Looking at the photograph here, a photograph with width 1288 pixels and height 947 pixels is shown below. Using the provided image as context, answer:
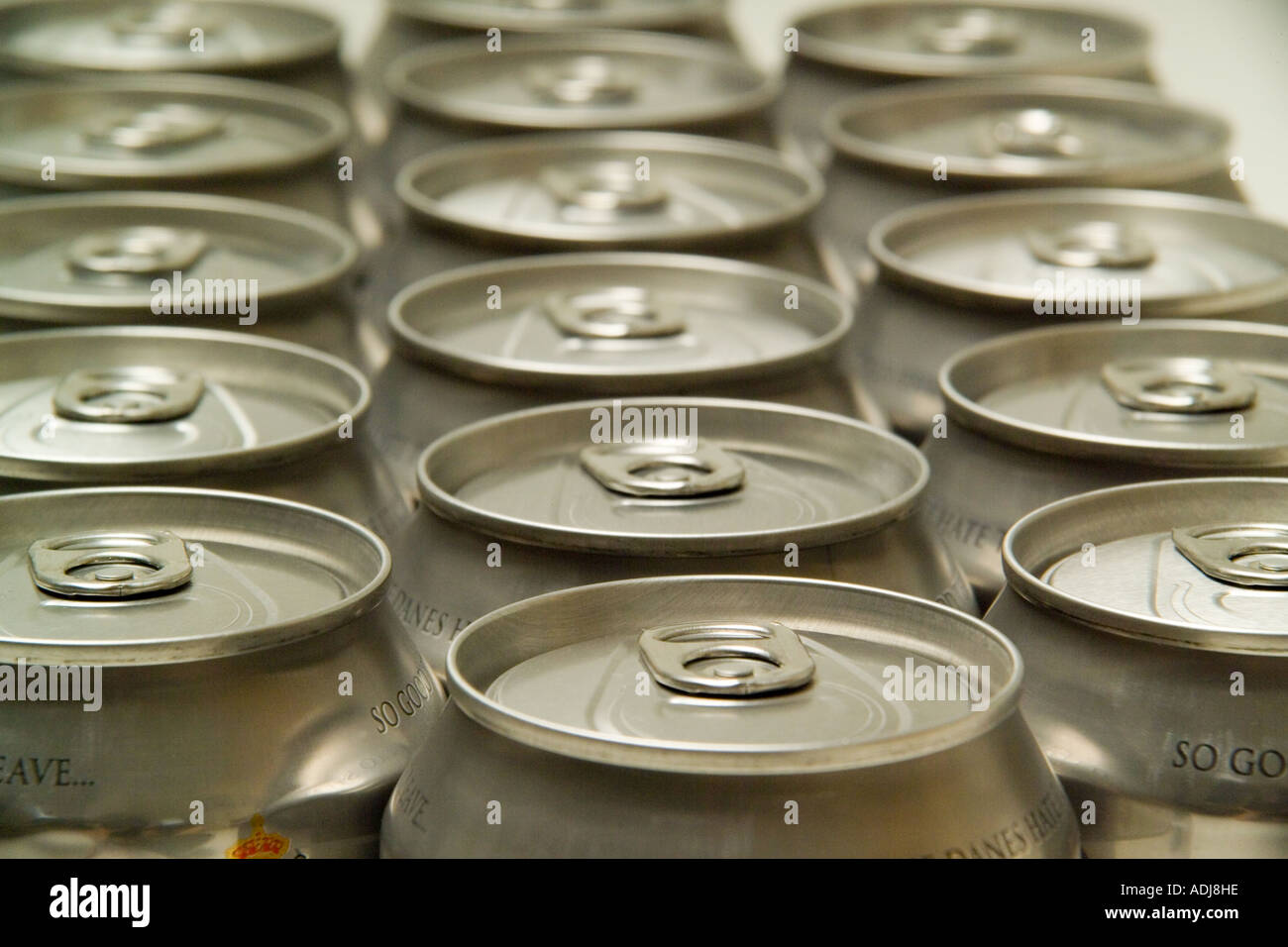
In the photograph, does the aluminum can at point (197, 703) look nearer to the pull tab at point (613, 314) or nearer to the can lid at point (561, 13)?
the pull tab at point (613, 314)

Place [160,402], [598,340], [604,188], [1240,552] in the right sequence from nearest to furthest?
[1240,552], [160,402], [598,340], [604,188]

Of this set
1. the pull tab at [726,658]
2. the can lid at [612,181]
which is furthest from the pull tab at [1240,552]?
the can lid at [612,181]

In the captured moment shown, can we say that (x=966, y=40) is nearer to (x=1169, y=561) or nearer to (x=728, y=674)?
(x=1169, y=561)

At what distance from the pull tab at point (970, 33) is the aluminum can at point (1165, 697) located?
2.91m

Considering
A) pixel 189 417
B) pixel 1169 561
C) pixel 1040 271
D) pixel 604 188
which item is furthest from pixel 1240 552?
pixel 604 188

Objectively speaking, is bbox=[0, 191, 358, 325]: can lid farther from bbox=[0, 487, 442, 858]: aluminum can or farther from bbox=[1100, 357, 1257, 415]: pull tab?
bbox=[1100, 357, 1257, 415]: pull tab

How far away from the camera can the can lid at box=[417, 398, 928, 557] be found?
204 centimetres

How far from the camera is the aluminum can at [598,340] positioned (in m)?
2.50

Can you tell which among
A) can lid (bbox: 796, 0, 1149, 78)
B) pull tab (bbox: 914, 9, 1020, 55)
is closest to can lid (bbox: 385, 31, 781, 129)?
can lid (bbox: 796, 0, 1149, 78)

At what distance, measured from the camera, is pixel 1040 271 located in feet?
10.4

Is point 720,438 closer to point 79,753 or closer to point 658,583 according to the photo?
point 658,583

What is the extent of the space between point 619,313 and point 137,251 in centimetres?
88

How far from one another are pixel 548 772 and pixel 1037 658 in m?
0.60

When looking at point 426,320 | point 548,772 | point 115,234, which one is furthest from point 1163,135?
point 548,772
